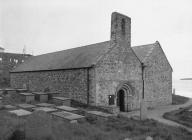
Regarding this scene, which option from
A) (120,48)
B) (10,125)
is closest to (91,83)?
(120,48)

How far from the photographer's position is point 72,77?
19.4 meters

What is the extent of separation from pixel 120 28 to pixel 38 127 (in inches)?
527

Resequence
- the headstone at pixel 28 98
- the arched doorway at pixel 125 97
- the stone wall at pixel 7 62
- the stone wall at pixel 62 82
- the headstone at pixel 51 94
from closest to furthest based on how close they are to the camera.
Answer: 1. the stone wall at pixel 62 82
2. the headstone at pixel 28 98
3. the arched doorway at pixel 125 97
4. the headstone at pixel 51 94
5. the stone wall at pixel 7 62

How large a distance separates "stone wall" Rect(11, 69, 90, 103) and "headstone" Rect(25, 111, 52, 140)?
8.77 m

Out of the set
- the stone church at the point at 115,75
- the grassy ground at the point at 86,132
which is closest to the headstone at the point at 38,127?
the grassy ground at the point at 86,132

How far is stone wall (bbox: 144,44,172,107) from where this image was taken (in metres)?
22.5

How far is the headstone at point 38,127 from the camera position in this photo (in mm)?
7531

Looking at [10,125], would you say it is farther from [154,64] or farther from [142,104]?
[154,64]

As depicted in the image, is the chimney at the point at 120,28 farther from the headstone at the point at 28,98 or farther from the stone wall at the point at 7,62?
the stone wall at the point at 7,62

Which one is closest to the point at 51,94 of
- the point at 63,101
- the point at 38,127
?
the point at 63,101

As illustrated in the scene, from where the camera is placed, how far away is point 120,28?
18766mm

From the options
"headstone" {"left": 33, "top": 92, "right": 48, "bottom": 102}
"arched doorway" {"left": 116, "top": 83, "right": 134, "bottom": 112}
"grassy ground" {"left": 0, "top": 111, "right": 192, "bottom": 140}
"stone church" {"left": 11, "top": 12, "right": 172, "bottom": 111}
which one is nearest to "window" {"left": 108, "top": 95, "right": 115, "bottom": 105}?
"stone church" {"left": 11, "top": 12, "right": 172, "bottom": 111}

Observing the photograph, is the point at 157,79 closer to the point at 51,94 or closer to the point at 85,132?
the point at 51,94

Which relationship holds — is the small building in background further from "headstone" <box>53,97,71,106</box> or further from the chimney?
the chimney
